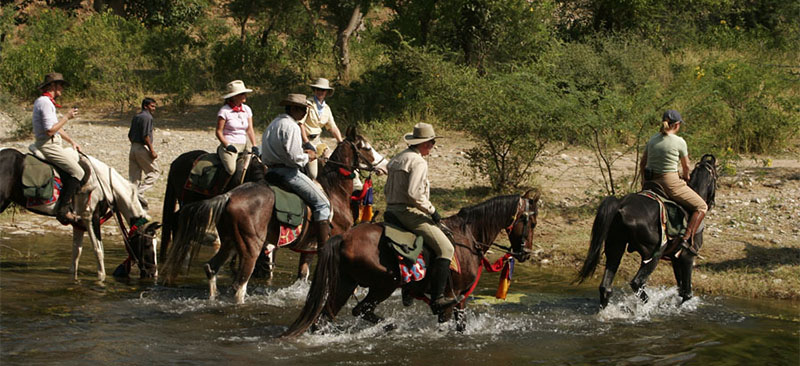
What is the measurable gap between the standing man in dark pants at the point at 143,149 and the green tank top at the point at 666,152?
7.20 metres

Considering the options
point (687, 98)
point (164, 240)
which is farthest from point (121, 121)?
point (687, 98)

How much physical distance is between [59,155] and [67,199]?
0.56 meters

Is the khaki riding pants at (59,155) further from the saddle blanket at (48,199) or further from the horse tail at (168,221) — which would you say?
the horse tail at (168,221)

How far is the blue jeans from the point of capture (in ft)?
28.8

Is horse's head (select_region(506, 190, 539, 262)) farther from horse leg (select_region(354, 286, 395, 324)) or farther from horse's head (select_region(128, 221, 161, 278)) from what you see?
horse's head (select_region(128, 221, 161, 278))

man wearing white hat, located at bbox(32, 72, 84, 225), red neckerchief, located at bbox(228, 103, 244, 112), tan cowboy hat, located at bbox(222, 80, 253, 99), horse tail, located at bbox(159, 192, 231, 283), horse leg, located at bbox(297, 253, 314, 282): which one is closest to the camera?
horse tail, located at bbox(159, 192, 231, 283)

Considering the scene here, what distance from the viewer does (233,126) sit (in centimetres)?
1035

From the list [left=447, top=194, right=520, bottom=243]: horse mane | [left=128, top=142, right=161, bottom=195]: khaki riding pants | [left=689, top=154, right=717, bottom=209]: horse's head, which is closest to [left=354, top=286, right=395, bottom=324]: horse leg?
[left=447, top=194, right=520, bottom=243]: horse mane

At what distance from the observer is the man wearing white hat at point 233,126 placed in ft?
32.9

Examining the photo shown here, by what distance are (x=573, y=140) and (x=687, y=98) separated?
215 cm

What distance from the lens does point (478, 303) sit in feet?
31.3

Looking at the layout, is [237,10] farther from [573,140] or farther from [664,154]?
[664,154]

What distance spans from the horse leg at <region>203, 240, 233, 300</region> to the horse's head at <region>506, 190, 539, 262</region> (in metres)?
3.10

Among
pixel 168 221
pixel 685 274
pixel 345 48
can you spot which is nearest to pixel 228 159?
pixel 168 221
